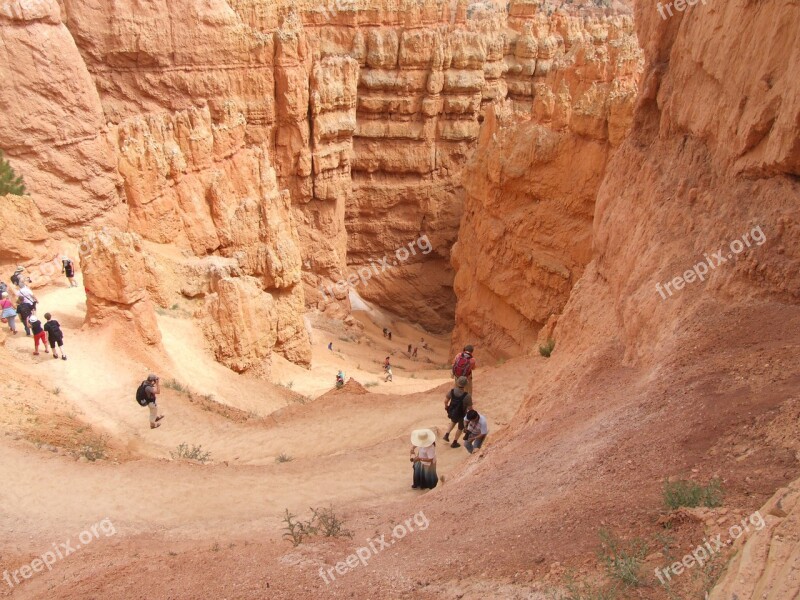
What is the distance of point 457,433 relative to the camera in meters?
9.54

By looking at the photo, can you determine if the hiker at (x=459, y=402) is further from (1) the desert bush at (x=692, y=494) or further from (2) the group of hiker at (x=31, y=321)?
(2) the group of hiker at (x=31, y=321)

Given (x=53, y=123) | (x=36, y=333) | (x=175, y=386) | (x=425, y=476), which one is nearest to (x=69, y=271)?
(x=36, y=333)

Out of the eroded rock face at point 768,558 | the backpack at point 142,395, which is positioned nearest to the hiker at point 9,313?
the backpack at point 142,395

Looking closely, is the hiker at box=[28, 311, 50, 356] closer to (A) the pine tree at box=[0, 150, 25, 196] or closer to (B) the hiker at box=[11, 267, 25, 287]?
(B) the hiker at box=[11, 267, 25, 287]

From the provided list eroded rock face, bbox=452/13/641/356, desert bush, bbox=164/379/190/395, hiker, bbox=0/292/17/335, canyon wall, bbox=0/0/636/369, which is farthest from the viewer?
canyon wall, bbox=0/0/636/369

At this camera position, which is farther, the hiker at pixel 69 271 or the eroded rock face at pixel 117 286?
the hiker at pixel 69 271

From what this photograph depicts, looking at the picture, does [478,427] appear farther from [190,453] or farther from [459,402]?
[190,453]

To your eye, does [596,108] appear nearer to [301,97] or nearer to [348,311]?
[301,97]

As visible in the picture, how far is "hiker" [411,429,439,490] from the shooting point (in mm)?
7730

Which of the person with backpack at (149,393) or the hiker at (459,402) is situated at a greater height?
the hiker at (459,402)

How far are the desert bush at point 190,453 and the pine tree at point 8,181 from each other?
368 inches

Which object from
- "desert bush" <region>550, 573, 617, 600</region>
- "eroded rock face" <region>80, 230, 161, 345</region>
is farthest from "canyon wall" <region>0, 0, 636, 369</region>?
"desert bush" <region>550, 573, 617, 600</region>

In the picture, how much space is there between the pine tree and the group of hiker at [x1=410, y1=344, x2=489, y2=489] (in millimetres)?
12710

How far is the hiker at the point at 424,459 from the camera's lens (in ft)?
25.4
